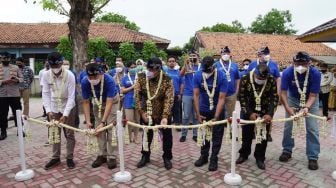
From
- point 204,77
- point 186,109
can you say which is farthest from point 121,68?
point 204,77

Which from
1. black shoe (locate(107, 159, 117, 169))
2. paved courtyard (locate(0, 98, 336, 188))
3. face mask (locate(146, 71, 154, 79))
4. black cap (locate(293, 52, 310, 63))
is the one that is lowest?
paved courtyard (locate(0, 98, 336, 188))

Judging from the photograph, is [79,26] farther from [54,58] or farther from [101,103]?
[101,103]

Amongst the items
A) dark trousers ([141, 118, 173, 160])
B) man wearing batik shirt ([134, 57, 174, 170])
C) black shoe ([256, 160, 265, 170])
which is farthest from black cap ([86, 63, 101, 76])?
black shoe ([256, 160, 265, 170])

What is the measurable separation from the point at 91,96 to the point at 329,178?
12.9ft

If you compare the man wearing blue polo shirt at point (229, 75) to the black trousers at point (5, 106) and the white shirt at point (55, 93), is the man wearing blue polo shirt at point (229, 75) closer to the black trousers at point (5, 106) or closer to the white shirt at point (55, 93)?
the white shirt at point (55, 93)

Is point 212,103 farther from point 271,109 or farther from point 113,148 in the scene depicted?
point 113,148

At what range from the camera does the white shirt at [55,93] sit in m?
5.16

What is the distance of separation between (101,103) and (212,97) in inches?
72.0

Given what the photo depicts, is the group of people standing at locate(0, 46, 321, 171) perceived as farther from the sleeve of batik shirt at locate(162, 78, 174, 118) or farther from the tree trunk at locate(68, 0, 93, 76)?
the tree trunk at locate(68, 0, 93, 76)

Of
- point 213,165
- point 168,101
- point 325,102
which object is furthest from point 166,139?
point 325,102

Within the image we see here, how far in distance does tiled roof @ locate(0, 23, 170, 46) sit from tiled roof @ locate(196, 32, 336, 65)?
20.2ft

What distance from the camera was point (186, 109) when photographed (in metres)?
6.92

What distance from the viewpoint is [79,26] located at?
34.3 feet

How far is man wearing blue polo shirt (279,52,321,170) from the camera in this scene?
16.1 ft
